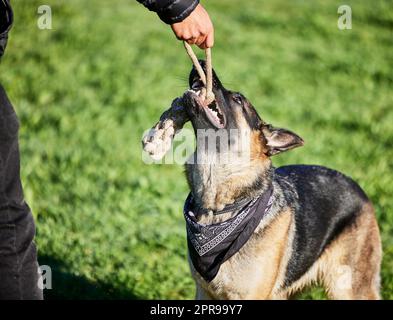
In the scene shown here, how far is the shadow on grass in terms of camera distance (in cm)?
451

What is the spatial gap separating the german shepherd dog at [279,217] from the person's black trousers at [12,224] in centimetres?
118

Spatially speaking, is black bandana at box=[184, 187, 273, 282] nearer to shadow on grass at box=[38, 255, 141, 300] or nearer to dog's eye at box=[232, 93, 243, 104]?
dog's eye at box=[232, 93, 243, 104]

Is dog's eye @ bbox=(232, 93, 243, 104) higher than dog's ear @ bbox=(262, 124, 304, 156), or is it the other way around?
dog's eye @ bbox=(232, 93, 243, 104)

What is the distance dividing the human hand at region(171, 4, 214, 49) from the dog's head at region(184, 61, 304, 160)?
54 centimetres

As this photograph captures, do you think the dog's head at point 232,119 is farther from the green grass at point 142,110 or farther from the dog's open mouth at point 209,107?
the green grass at point 142,110

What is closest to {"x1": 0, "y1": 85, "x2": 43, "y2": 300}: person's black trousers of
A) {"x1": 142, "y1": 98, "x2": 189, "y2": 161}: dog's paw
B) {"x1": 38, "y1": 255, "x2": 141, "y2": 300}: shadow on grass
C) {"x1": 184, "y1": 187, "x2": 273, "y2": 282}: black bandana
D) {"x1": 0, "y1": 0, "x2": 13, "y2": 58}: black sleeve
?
{"x1": 0, "y1": 0, "x2": 13, "y2": 58}: black sleeve

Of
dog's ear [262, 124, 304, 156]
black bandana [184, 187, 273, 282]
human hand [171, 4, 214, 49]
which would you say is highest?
human hand [171, 4, 214, 49]

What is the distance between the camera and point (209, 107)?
3.79m

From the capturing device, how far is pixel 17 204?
9.90 feet
